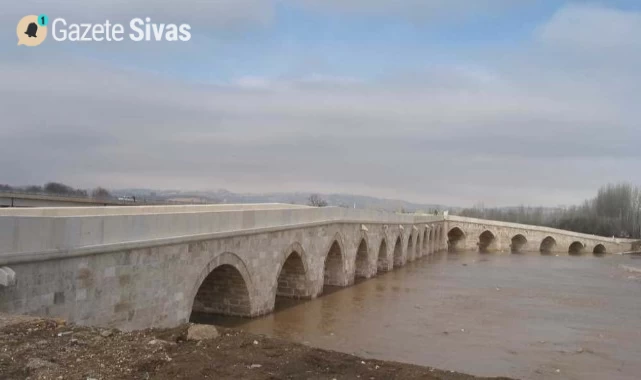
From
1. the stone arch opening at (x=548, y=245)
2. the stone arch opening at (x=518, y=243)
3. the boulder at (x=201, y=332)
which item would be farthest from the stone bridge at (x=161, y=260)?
the stone arch opening at (x=548, y=245)

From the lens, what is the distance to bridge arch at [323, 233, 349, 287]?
16500mm

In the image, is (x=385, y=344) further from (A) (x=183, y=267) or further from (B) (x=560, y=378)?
(A) (x=183, y=267)

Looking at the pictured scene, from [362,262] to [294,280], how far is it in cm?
625

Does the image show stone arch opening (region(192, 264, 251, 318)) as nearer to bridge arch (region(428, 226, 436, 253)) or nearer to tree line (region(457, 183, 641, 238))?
bridge arch (region(428, 226, 436, 253))

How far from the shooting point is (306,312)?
12328 mm

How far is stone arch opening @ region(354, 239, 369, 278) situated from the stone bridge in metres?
2.10

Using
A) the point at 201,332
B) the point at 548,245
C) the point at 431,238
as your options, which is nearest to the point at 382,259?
the point at 431,238

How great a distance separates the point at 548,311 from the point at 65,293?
12.7 m

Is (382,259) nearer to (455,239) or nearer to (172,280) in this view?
(172,280)

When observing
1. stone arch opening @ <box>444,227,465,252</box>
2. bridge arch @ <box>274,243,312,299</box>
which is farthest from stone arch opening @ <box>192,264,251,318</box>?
stone arch opening @ <box>444,227,465,252</box>

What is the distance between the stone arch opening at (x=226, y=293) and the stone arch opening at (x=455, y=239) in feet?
105

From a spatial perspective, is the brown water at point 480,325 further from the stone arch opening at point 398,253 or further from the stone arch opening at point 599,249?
the stone arch opening at point 599,249

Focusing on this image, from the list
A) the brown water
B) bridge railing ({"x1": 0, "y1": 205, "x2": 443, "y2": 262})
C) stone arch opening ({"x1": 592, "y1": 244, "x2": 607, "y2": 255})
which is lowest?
stone arch opening ({"x1": 592, "y1": 244, "x2": 607, "y2": 255})

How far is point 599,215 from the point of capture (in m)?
66.9
